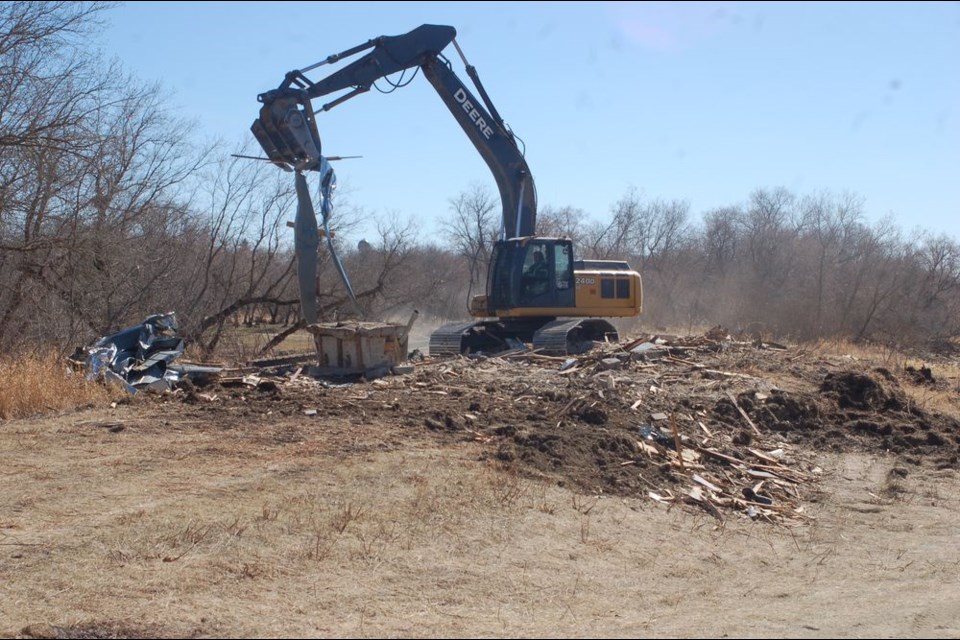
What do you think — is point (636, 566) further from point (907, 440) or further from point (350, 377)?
point (350, 377)

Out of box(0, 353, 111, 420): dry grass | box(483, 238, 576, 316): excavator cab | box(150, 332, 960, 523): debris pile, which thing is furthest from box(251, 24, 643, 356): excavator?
box(0, 353, 111, 420): dry grass

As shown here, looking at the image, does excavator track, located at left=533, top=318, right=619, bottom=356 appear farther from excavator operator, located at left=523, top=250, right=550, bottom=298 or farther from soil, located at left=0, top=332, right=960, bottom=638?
soil, located at left=0, top=332, right=960, bottom=638

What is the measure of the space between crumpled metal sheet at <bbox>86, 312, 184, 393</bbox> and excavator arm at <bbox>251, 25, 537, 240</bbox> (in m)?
3.67

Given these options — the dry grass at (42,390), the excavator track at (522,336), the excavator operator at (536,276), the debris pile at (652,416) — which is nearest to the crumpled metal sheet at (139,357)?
the dry grass at (42,390)

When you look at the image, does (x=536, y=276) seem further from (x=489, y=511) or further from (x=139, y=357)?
(x=489, y=511)

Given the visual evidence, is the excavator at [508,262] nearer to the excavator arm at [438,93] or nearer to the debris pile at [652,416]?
the excavator arm at [438,93]

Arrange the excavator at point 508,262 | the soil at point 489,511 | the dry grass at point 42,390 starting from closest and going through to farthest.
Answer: the soil at point 489,511, the dry grass at point 42,390, the excavator at point 508,262

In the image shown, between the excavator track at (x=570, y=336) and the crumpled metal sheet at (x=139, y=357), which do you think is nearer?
the crumpled metal sheet at (x=139, y=357)

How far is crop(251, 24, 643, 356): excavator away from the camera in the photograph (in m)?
19.5

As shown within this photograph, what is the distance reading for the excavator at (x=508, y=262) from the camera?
19.5 metres

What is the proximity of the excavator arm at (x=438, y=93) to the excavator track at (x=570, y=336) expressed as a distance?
2457mm

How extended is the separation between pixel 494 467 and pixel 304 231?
743 cm

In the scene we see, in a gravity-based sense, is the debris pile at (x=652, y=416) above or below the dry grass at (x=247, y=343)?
below

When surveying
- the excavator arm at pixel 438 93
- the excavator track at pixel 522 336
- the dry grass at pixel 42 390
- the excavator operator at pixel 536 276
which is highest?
the excavator arm at pixel 438 93
